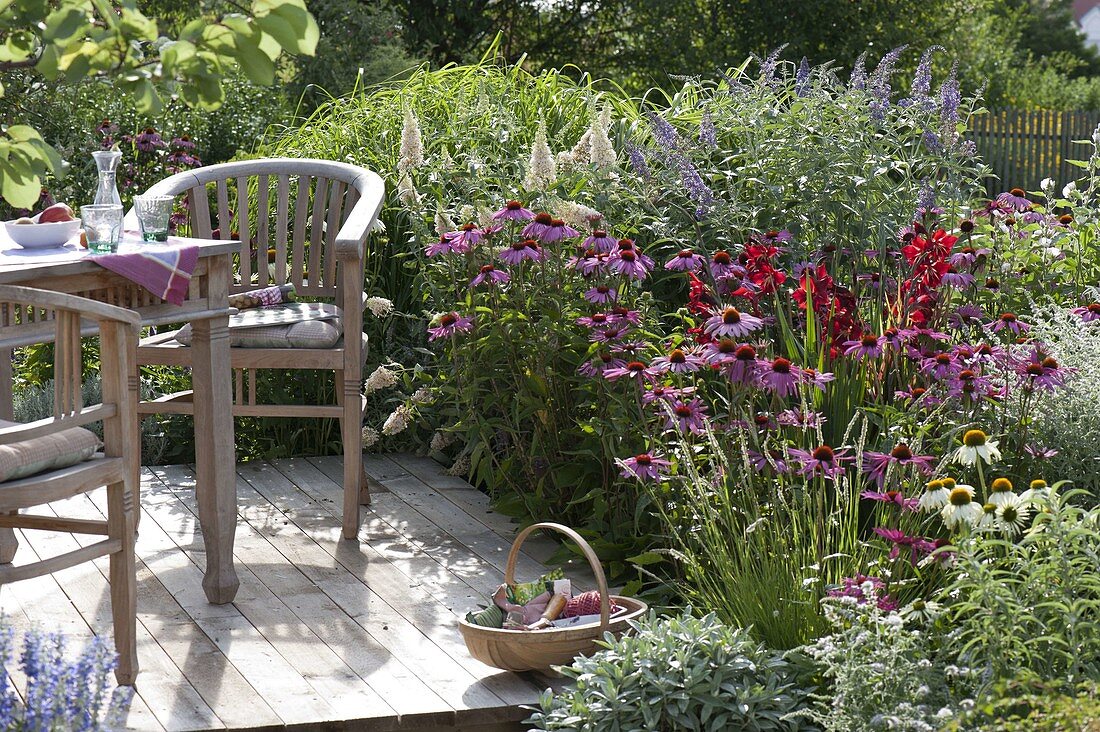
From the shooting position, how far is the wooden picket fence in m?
13.0

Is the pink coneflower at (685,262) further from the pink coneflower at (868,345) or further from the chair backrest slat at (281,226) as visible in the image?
the chair backrest slat at (281,226)

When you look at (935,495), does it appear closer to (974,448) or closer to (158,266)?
(974,448)

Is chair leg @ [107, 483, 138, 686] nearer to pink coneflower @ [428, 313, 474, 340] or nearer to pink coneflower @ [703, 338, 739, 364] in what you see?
pink coneflower @ [428, 313, 474, 340]

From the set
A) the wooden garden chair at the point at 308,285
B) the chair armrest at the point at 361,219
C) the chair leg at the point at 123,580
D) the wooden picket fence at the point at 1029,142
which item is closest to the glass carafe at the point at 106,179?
the wooden garden chair at the point at 308,285

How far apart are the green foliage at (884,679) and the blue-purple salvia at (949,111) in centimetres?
184

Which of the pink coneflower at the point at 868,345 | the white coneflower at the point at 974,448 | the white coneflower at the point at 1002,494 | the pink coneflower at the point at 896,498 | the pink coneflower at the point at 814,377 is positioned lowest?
the pink coneflower at the point at 896,498

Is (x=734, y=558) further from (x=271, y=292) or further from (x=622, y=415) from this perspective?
(x=271, y=292)

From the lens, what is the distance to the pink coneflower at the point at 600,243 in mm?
3270

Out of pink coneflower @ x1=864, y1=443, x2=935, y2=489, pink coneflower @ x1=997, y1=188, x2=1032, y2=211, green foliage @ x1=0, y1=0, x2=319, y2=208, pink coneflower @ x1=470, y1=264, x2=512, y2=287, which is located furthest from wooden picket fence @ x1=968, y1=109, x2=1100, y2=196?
green foliage @ x1=0, y1=0, x2=319, y2=208

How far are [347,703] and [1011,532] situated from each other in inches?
50.8

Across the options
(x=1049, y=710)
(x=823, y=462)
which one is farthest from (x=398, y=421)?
(x=1049, y=710)

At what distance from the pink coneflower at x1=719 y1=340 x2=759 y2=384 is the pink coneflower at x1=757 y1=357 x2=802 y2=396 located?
0.6 inches

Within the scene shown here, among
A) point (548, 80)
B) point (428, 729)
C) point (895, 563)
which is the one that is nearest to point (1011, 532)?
point (895, 563)

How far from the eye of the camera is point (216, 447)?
305cm
